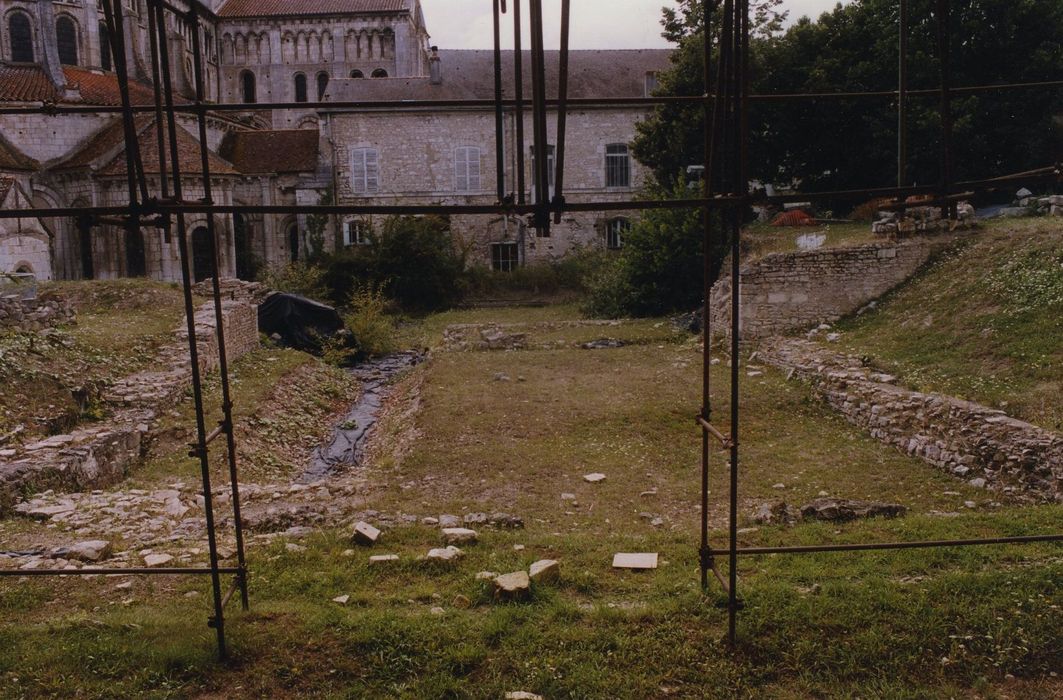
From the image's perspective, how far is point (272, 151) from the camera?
1271 inches

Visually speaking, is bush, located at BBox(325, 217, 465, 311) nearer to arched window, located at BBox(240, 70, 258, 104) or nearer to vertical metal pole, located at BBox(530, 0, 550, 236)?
arched window, located at BBox(240, 70, 258, 104)

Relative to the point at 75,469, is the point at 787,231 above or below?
above

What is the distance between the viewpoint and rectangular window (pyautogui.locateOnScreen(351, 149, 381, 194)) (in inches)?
1281

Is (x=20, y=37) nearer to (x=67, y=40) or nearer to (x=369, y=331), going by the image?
(x=67, y=40)

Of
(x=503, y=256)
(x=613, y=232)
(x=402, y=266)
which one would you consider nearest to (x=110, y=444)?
(x=402, y=266)

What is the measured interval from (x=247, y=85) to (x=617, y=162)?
22.0m

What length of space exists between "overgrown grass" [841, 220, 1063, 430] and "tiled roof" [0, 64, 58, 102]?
94.7ft

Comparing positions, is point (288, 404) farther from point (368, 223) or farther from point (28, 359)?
point (368, 223)

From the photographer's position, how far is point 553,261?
106ft

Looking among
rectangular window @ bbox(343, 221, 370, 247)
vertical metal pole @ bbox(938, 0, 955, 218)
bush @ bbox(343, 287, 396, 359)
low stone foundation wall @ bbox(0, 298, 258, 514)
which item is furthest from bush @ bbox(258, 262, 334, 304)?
vertical metal pole @ bbox(938, 0, 955, 218)

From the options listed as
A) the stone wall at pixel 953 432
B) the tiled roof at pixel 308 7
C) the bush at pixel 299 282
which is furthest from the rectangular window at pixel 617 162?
the stone wall at pixel 953 432

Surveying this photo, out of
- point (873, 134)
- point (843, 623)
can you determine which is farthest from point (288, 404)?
point (873, 134)

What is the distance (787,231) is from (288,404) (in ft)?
43.5

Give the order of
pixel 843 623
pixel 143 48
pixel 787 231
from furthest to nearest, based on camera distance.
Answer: pixel 143 48, pixel 787 231, pixel 843 623
